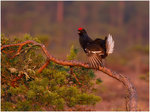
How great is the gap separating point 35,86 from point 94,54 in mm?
1383

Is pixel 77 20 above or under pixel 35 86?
under

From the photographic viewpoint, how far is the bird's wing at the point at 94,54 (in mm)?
6014

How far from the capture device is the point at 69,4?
4753 cm

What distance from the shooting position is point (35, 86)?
21.2 ft

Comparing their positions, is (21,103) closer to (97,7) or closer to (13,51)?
(13,51)

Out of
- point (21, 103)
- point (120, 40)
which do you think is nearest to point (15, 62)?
point (21, 103)

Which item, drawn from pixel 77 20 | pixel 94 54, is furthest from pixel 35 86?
pixel 77 20

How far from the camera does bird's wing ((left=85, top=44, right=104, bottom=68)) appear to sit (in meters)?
6.01

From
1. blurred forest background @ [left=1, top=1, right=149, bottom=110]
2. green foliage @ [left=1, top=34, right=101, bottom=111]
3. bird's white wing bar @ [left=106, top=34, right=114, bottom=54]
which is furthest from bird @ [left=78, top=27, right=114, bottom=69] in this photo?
blurred forest background @ [left=1, top=1, right=149, bottom=110]

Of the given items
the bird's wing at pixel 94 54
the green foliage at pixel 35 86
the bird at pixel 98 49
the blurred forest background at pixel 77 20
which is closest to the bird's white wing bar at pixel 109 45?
the bird at pixel 98 49

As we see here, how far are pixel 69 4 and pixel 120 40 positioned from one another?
34.9 feet

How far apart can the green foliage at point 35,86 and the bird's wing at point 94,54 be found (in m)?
0.91

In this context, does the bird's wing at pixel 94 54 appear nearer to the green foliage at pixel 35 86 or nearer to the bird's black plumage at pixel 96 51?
→ the bird's black plumage at pixel 96 51

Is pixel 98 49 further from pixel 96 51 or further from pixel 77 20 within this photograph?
pixel 77 20
